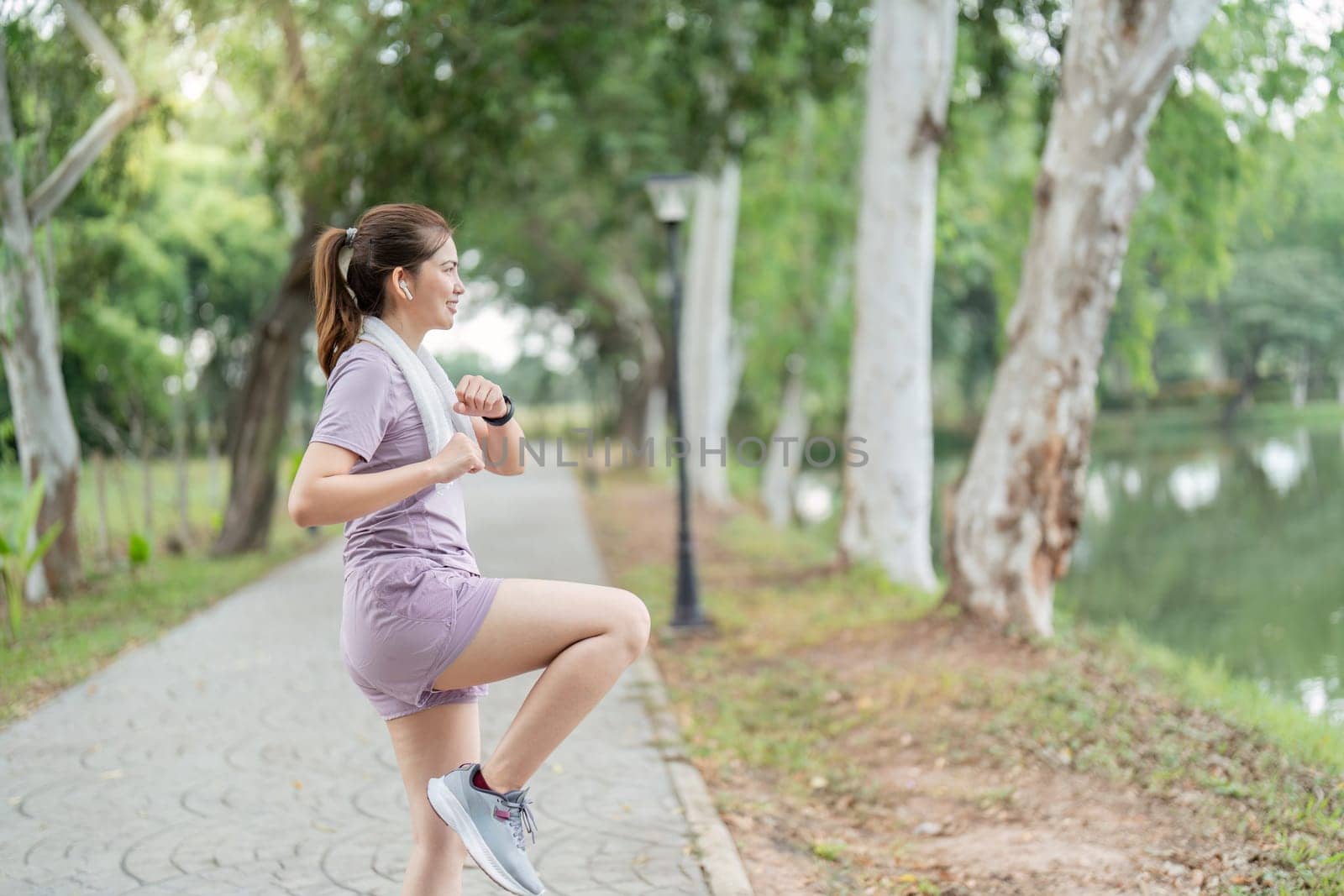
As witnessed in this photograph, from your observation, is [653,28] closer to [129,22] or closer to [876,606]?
[129,22]

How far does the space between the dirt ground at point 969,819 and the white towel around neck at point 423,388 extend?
2430 millimetres

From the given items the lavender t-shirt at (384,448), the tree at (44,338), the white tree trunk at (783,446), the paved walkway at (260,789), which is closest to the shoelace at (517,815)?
the lavender t-shirt at (384,448)

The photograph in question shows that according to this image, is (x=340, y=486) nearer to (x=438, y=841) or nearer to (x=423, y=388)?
(x=423, y=388)

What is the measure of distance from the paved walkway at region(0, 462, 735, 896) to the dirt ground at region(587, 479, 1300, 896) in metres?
0.47

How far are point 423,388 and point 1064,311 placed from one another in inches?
222

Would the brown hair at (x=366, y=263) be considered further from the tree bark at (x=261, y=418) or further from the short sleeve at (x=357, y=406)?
the tree bark at (x=261, y=418)

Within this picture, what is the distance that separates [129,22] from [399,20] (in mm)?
3150

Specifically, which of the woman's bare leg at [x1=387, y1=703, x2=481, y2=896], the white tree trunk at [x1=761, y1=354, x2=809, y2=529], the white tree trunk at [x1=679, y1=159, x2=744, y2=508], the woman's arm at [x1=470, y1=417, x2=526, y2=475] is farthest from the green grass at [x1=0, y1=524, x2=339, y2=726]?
the white tree trunk at [x1=761, y1=354, x2=809, y2=529]

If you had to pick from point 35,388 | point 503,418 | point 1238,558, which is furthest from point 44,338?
point 1238,558

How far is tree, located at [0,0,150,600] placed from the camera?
946cm

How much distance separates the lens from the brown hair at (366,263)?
2873 mm

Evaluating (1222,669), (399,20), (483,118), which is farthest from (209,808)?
(483,118)

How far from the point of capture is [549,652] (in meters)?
2.81

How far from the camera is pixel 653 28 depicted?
43.6 feet
